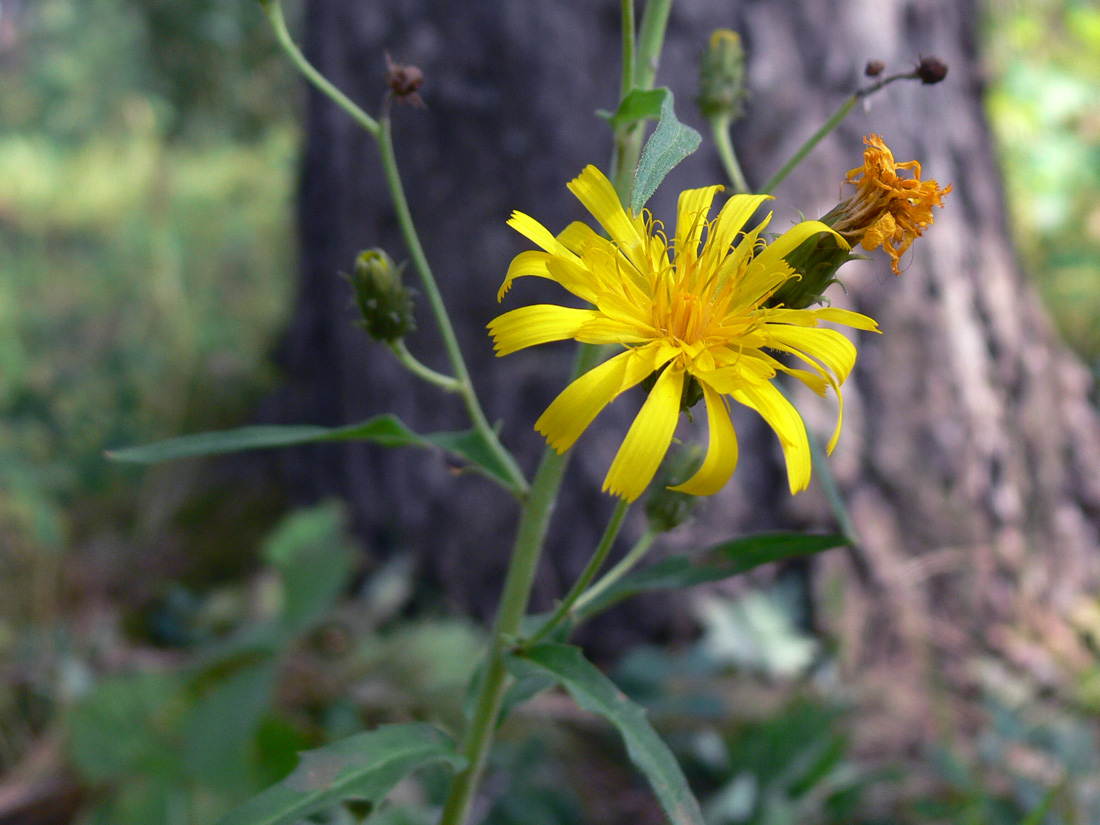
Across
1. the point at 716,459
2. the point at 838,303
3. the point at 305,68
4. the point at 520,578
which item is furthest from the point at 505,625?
the point at 838,303

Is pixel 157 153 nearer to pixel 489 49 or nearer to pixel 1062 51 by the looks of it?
pixel 489 49

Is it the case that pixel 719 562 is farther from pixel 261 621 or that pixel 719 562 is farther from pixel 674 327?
pixel 261 621

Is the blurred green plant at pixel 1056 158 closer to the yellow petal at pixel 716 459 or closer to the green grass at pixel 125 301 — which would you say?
the yellow petal at pixel 716 459

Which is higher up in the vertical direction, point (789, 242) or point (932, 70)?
point (932, 70)

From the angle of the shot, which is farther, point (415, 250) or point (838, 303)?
point (838, 303)

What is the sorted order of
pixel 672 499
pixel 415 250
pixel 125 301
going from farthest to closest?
pixel 125 301 < pixel 672 499 < pixel 415 250

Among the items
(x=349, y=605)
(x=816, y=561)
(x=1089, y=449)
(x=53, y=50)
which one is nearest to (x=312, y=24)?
(x=349, y=605)

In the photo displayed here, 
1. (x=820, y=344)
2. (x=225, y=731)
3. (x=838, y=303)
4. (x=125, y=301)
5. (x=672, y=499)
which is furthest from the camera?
(x=125, y=301)

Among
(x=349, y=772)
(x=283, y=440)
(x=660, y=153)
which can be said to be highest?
(x=660, y=153)
